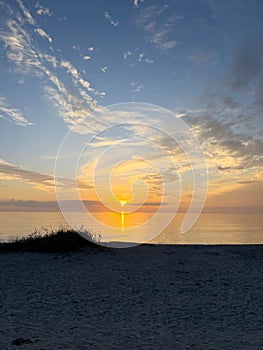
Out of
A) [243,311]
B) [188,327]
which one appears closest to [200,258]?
[243,311]

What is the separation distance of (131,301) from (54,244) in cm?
948

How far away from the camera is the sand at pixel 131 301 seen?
747cm

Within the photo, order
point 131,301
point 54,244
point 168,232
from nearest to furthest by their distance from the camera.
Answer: point 131,301, point 54,244, point 168,232

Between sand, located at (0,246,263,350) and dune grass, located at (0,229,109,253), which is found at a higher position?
dune grass, located at (0,229,109,253)

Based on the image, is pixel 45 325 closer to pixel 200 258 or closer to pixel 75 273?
pixel 75 273

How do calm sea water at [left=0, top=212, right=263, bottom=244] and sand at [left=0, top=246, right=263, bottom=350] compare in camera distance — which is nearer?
sand at [left=0, top=246, right=263, bottom=350]

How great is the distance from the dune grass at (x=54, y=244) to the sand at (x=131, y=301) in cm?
116

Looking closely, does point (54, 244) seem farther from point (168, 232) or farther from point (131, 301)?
point (168, 232)

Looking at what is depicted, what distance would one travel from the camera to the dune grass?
18.7 meters

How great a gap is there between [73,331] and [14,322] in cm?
154

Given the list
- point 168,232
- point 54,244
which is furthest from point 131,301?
point 168,232

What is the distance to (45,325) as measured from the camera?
8289 mm

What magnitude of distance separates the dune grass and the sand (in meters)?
1.16

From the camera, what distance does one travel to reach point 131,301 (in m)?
10.4
